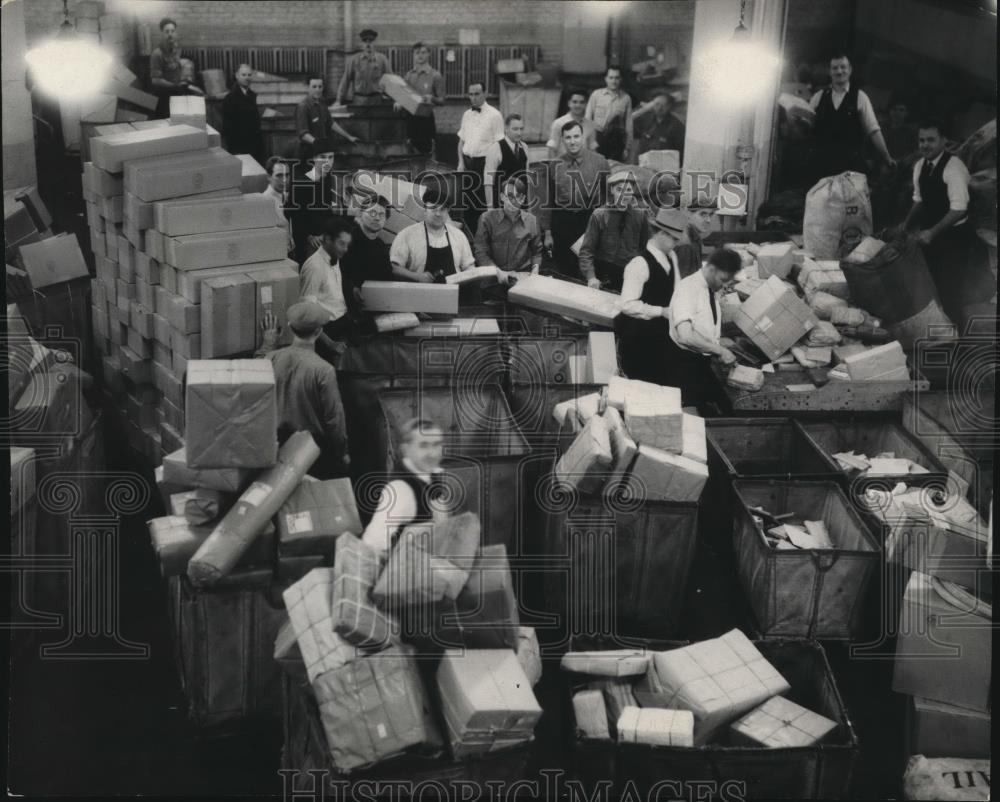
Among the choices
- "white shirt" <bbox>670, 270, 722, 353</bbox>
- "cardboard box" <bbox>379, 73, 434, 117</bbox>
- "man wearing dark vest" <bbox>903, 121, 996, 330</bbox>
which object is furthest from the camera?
"cardboard box" <bbox>379, 73, 434, 117</bbox>

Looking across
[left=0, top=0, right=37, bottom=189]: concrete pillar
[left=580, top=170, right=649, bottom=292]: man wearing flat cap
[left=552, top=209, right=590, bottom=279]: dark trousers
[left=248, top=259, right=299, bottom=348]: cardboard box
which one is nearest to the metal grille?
[left=0, top=0, right=37, bottom=189]: concrete pillar

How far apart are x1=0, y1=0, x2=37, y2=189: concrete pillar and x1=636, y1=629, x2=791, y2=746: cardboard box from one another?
9.35 metres

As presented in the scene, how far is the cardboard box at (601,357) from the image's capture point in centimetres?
731

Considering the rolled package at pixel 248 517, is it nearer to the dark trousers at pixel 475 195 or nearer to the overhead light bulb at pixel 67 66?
the dark trousers at pixel 475 195

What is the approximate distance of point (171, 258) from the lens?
700cm

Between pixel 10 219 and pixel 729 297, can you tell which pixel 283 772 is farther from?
pixel 10 219

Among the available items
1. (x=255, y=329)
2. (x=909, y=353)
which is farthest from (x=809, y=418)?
(x=255, y=329)

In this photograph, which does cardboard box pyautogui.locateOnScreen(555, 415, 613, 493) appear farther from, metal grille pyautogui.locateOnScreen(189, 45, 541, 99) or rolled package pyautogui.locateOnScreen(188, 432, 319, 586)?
metal grille pyautogui.locateOnScreen(189, 45, 541, 99)

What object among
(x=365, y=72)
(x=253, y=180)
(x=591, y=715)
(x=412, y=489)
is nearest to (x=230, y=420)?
(x=412, y=489)

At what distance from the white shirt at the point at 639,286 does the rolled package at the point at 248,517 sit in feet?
8.93

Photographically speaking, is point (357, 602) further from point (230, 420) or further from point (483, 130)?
point (483, 130)

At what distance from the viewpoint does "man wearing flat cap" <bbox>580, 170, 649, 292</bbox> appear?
8.83 m

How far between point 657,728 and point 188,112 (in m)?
5.87

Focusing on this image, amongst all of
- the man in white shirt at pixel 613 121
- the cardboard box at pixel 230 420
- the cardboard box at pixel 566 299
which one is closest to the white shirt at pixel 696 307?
the cardboard box at pixel 566 299
